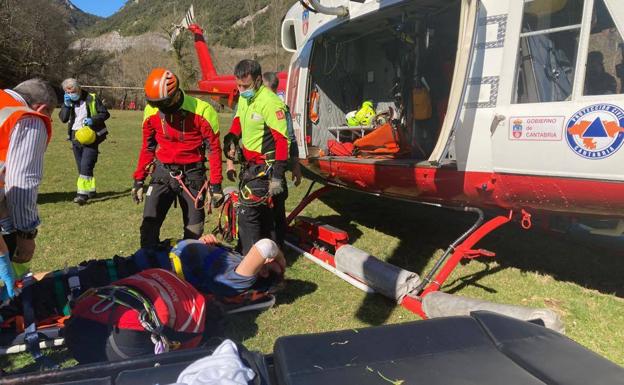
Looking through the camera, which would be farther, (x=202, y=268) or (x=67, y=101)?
(x=67, y=101)

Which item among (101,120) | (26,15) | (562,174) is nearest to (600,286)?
(562,174)

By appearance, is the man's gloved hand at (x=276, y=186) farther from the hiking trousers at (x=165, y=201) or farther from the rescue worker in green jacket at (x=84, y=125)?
the rescue worker in green jacket at (x=84, y=125)

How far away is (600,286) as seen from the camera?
174 inches

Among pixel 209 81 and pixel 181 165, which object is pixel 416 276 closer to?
pixel 181 165

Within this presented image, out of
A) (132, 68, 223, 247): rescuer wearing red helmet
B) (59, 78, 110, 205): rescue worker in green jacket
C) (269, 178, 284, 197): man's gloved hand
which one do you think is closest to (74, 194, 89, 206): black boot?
(59, 78, 110, 205): rescue worker in green jacket

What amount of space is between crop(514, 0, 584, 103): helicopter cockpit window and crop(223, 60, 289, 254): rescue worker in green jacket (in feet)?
6.77

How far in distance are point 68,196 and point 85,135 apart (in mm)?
1343

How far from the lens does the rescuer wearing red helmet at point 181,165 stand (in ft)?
14.6

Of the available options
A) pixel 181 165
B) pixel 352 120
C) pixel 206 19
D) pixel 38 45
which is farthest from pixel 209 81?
pixel 206 19

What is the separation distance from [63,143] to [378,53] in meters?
11.7

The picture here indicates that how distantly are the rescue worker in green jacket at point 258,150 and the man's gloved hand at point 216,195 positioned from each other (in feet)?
0.65

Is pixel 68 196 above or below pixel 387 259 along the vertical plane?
above

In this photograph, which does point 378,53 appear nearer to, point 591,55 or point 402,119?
point 402,119

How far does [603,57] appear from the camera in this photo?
10.8ft
